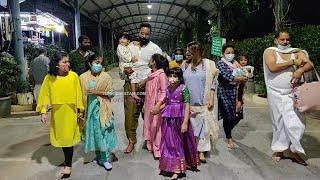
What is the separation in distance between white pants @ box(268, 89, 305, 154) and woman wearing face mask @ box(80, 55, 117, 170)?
6.74ft

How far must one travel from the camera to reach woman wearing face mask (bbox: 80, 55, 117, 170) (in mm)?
4152

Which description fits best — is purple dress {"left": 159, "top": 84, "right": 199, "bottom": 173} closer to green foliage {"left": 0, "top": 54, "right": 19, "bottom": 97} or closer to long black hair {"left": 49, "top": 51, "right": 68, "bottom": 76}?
long black hair {"left": 49, "top": 51, "right": 68, "bottom": 76}

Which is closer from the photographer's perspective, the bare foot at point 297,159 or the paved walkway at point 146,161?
the paved walkway at point 146,161

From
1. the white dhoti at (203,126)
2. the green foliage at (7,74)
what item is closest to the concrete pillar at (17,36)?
the green foliage at (7,74)

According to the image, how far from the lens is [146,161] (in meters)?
4.48

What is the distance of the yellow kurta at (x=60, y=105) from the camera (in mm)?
3916

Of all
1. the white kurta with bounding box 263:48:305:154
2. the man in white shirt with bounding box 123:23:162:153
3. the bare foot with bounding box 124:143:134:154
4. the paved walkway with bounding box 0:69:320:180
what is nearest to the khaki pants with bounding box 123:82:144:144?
the man in white shirt with bounding box 123:23:162:153

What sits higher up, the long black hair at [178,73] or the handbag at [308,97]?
the long black hair at [178,73]

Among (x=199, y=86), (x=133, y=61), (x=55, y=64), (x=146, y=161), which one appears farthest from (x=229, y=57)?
(x=55, y=64)

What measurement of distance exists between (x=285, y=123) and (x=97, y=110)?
231cm

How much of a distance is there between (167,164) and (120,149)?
4.58 ft

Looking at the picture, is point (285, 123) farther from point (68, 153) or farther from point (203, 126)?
point (68, 153)

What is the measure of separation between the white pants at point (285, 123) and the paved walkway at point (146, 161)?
0.83 feet

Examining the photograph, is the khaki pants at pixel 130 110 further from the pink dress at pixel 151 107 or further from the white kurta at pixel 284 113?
the white kurta at pixel 284 113
